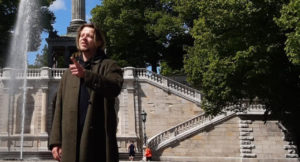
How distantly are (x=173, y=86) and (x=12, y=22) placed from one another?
18.6 meters

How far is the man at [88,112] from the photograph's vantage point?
337 cm

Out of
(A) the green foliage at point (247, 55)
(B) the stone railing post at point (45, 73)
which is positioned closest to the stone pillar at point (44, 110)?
(B) the stone railing post at point (45, 73)

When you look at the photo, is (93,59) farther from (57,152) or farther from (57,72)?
(57,72)

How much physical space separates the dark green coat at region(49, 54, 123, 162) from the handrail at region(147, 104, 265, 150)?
63.6ft

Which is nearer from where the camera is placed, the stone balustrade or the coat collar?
→ the coat collar

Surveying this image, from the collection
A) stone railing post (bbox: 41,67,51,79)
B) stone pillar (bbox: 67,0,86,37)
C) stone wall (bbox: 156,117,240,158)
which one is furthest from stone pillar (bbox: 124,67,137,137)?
stone pillar (bbox: 67,0,86,37)

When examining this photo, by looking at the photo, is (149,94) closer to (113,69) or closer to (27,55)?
(27,55)

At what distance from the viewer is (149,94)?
1090 inches

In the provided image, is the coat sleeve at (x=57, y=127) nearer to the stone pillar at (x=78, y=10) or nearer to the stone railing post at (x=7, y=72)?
the stone railing post at (x=7, y=72)

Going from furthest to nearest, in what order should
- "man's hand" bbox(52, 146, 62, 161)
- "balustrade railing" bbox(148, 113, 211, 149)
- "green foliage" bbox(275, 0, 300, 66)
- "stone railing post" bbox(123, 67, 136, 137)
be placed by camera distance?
"stone railing post" bbox(123, 67, 136, 137)
"balustrade railing" bbox(148, 113, 211, 149)
"green foliage" bbox(275, 0, 300, 66)
"man's hand" bbox(52, 146, 62, 161)

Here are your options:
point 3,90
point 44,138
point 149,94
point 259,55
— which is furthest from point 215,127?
point 3,90

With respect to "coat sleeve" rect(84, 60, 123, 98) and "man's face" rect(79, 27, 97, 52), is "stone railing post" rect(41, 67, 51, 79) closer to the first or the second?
"man's face" rect(79, 27, 97, 52)

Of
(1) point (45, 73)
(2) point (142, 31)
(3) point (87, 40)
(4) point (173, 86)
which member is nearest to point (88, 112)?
(3) point (87, 40)

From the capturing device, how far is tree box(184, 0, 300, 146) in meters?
16.4
